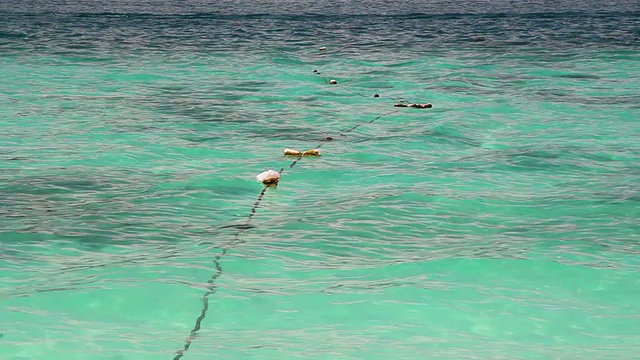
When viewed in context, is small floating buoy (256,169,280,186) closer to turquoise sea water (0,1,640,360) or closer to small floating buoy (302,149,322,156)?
turquoise sea water (0,1,640,360)

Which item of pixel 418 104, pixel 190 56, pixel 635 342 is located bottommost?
pixel 635 342

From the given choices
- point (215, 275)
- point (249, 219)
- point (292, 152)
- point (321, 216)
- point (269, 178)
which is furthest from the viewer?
point (292, 152)

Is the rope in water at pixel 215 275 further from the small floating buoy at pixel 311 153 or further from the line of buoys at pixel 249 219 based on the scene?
the small floating buoy at pixel 311 153

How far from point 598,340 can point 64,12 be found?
27450 mm

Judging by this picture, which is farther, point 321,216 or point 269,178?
point 269,178

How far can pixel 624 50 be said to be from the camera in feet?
61.8

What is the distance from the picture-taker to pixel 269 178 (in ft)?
25.4

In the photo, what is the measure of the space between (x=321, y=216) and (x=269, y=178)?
960 millimetres

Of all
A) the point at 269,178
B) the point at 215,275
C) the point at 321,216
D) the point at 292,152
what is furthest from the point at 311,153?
the point at 215,275

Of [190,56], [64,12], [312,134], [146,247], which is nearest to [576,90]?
[312,134]

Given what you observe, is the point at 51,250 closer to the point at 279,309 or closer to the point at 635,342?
the point at 279,309

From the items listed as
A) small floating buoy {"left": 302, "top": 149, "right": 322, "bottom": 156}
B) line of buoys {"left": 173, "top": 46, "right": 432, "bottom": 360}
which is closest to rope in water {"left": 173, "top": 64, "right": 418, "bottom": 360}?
line of buoys {"left": 173, "top": 46, "right": 432, "bottom": 360}

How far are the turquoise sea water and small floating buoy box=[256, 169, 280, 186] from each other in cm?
11

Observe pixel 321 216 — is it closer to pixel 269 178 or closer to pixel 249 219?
pixel 249 219
